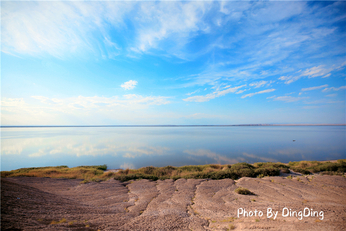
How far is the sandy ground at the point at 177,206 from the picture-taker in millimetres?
5664

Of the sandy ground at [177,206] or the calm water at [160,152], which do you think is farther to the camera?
the calm water at [160,152]

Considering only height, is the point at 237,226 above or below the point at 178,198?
above

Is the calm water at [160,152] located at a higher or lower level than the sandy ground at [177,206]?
lower

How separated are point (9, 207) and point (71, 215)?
7.12 feet

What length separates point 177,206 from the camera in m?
8.68

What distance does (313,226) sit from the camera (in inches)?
210

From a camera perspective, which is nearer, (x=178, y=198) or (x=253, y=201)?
(x=253, y=201)

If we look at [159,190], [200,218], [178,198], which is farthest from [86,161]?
[200,218]

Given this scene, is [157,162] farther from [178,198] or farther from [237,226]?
[237,226]

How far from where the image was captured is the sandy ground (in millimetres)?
5664

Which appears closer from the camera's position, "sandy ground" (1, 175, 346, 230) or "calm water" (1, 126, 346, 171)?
"sandy ground" (1, 175, 346, 230)

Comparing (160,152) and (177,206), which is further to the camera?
(160,152)

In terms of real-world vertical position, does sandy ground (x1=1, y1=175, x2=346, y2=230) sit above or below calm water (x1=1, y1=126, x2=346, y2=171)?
above

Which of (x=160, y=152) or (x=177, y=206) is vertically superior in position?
(x=177, y=206)
